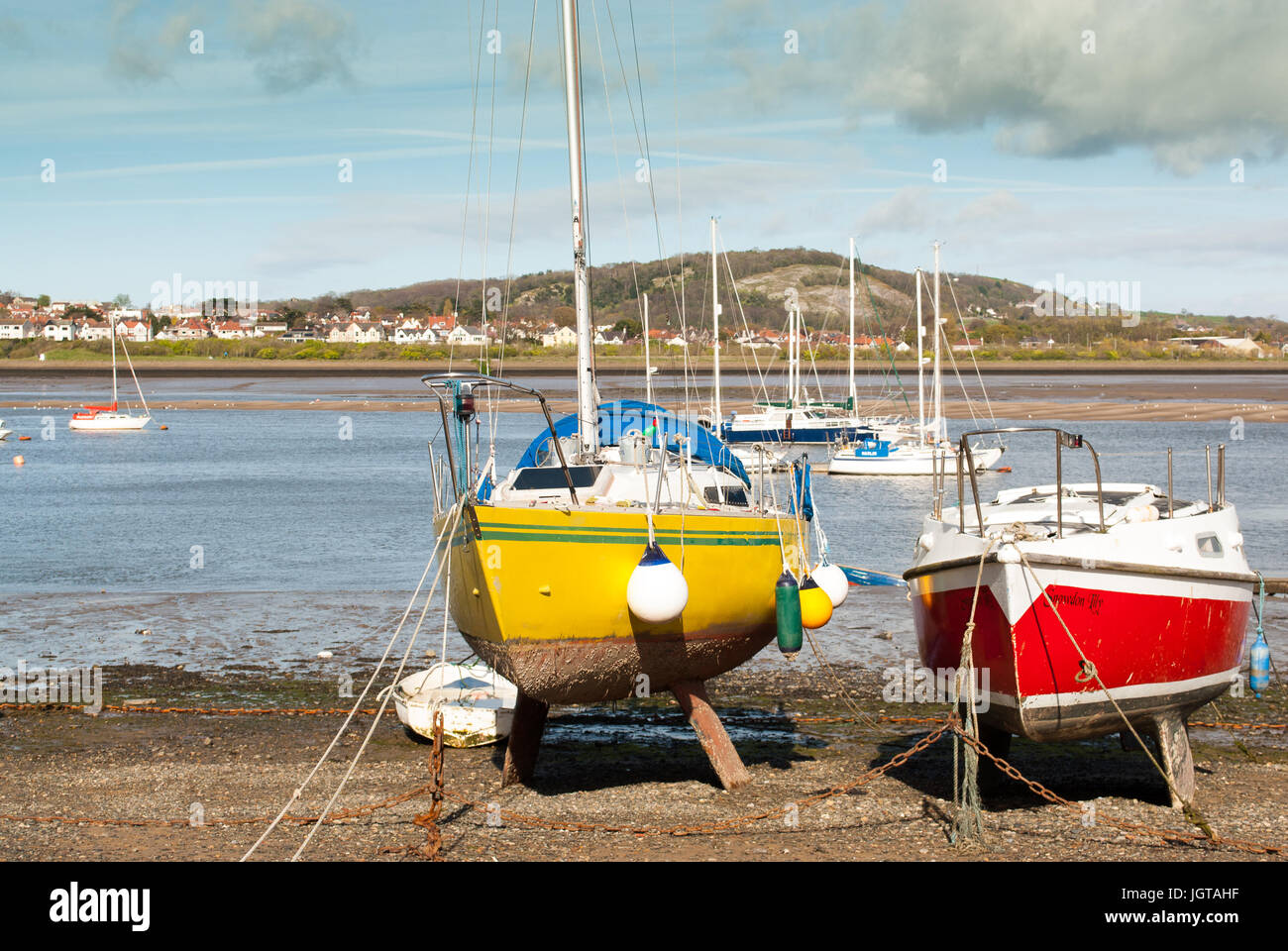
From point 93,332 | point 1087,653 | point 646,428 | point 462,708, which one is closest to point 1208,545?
point 1087,653

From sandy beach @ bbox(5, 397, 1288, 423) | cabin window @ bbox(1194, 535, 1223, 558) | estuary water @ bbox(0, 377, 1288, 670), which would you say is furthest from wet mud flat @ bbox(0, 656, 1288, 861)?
sandy beach @ bbox(5, 397, 1288, 423)

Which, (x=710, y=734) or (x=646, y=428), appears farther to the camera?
(x=646, y=428)

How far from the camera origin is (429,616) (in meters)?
19.6

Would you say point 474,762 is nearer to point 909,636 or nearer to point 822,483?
point 909,636

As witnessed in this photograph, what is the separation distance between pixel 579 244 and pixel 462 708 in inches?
187

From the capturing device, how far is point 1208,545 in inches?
399

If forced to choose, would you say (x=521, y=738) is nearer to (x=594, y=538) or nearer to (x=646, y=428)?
(x=594, y=538)

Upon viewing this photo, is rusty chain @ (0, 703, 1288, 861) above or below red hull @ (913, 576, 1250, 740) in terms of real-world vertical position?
below


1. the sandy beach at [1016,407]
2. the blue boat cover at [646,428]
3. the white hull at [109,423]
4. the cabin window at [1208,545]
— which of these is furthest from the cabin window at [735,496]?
the white hull at [109,423]

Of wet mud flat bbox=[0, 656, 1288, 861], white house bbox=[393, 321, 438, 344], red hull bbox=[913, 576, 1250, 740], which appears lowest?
wet mud flat bbox=[0, 656, 1288, 861]

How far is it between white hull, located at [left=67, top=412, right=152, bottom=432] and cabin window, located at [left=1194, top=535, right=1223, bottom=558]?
62.5 metres

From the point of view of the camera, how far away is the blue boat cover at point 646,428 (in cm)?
1274

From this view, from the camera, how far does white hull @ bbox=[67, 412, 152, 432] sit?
211 ft

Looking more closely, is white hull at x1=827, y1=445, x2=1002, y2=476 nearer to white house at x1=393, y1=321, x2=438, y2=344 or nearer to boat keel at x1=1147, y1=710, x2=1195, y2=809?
boat keel at x1=1147, y1=710, x2=1195, y2=809
